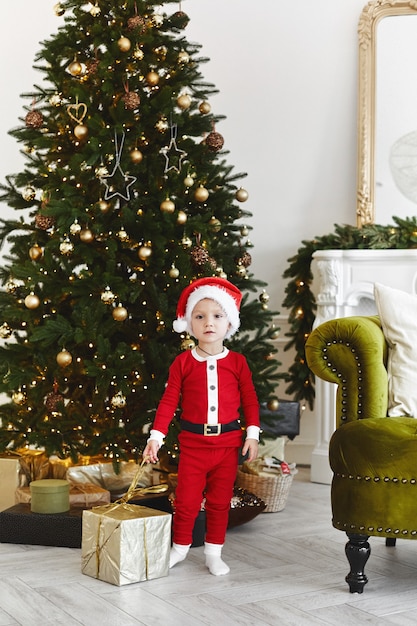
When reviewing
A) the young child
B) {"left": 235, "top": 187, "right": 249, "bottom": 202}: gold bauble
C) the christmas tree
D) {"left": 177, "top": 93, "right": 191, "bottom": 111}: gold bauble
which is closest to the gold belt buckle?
the young child

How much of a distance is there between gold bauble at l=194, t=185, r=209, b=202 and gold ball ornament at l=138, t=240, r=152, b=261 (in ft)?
1.04

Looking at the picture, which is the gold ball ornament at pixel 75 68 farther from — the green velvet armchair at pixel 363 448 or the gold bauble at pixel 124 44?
the green velvet armchair at pixel 363 448

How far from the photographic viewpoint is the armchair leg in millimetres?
2797

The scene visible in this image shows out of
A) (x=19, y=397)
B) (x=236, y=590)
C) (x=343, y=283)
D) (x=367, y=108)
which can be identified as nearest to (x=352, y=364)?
(x=236, y=590)

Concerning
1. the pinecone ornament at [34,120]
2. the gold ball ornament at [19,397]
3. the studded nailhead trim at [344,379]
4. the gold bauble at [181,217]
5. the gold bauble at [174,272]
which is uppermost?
the pinecone ornament at [34,120]

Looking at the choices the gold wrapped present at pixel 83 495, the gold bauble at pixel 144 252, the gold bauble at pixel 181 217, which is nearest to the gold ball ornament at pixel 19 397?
the gold wrapped present at pixel 83 495

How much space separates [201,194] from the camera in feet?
12.3

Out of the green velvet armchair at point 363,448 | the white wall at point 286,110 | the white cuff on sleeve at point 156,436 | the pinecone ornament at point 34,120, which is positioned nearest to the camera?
the green velvet armchair at point 363,448

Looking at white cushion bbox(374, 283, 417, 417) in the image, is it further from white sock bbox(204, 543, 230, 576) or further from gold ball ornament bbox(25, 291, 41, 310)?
gold ball ornament bbox(25, 291, 41, 310)

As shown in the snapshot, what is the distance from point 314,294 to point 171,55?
1.84 meters

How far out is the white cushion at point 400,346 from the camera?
3012 millimetres

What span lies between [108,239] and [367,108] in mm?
2233

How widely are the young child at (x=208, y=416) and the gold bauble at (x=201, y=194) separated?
0.70 m

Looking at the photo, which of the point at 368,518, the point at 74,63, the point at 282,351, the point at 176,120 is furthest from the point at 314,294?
the point at 368,518
